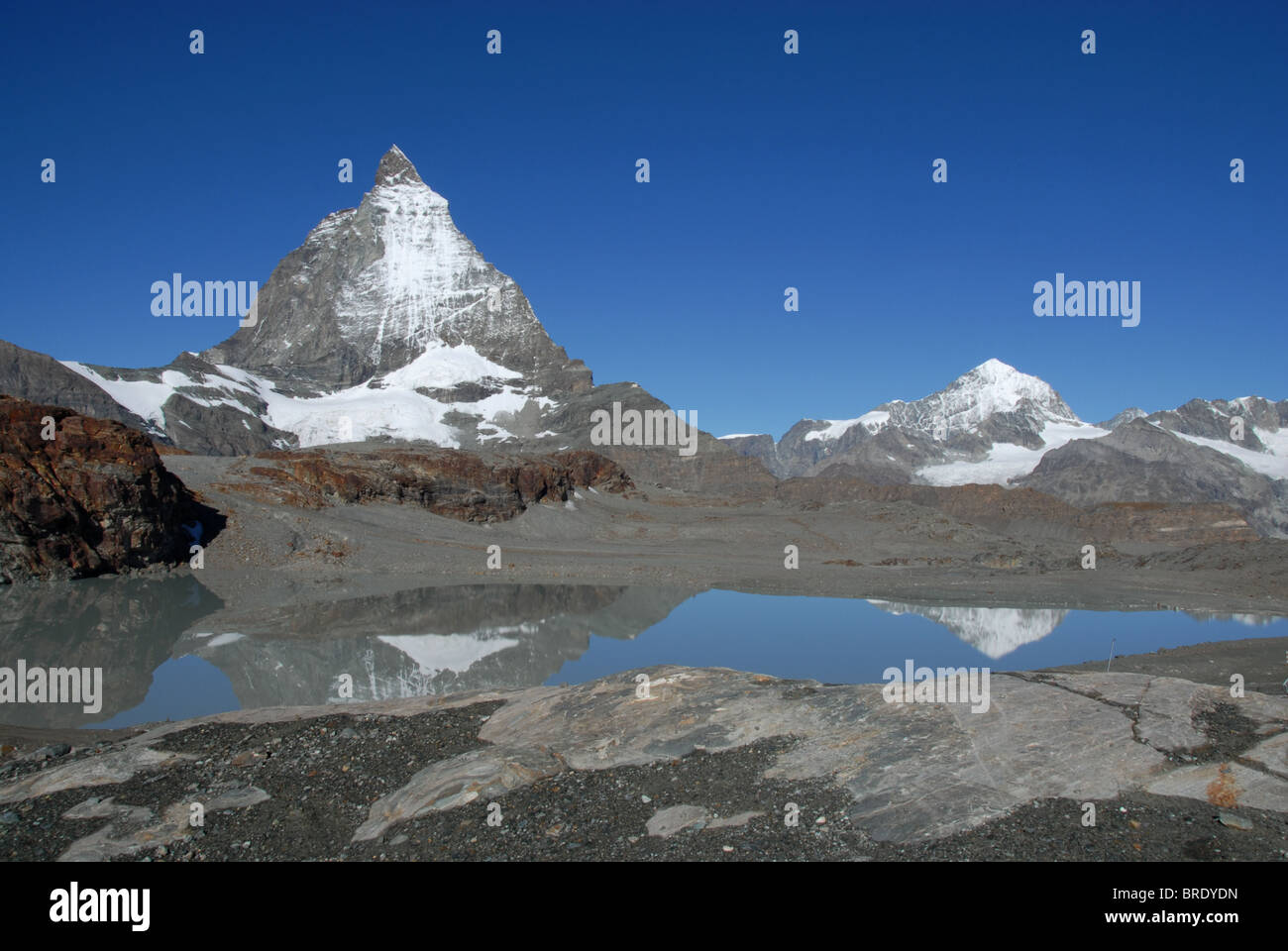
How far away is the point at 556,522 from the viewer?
210ft

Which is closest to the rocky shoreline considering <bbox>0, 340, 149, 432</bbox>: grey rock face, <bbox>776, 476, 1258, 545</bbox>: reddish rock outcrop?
<bbox>776, 476, 1258, 545</bbox>: reddish rock outcrop

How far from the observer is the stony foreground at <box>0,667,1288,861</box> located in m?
6.89

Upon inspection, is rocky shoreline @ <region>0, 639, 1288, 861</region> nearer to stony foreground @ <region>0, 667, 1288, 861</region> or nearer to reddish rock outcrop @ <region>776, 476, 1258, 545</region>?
stony foreground @ <region>0, 667, 1288, 861</region>

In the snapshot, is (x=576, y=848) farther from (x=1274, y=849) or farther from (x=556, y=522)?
(x=556, y=522)

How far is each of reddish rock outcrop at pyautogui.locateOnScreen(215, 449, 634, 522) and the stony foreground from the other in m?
43.0

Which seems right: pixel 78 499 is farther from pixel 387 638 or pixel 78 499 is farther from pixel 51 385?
pixel 51 385

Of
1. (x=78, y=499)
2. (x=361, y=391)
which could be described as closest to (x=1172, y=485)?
(x=361, y=391)

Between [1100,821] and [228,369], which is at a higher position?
[228,369]

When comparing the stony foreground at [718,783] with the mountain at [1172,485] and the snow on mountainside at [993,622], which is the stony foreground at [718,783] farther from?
the mountain at [1172,485]

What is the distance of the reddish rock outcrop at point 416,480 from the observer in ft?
169

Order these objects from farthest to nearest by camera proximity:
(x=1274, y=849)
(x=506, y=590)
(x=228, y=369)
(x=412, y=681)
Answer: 1. (x=228, y=369)
2. (x=506, y=590)
3. (x=412, y=681)
4. (x=1274, y=849)

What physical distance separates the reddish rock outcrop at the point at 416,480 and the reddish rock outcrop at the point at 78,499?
10020mm
